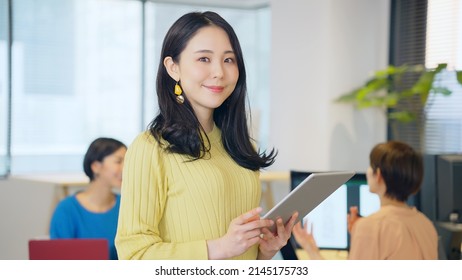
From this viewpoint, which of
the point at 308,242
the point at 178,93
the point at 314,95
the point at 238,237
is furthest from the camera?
the point at 314,95

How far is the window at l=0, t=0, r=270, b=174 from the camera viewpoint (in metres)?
6.15

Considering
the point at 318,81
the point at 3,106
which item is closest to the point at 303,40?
the point at 318,81

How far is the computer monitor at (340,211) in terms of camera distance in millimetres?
2816

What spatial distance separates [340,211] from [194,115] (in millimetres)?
1417

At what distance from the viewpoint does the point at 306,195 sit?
5.03ft

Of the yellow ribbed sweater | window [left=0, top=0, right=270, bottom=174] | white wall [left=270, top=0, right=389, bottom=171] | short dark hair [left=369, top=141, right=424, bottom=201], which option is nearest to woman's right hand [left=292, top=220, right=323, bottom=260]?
short dark hair [left=369, top=141, right=424, bottom=201]

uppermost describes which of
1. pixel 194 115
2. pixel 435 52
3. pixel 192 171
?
pixel 435 52

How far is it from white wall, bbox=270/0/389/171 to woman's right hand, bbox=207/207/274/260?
14.0 feet

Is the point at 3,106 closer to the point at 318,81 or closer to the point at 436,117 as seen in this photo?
the point at 318,81

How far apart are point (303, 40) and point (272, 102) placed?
0.64m

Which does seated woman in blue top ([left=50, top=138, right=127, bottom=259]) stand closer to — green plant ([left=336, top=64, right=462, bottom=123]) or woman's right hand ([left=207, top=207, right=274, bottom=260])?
woman's right hand ([left=207, top=207, right=274, bottom=260])

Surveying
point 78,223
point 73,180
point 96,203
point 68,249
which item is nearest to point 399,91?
point 73,180

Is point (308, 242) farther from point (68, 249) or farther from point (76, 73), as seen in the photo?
point (76, 73)

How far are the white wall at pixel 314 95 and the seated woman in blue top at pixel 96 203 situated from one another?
2395mm
